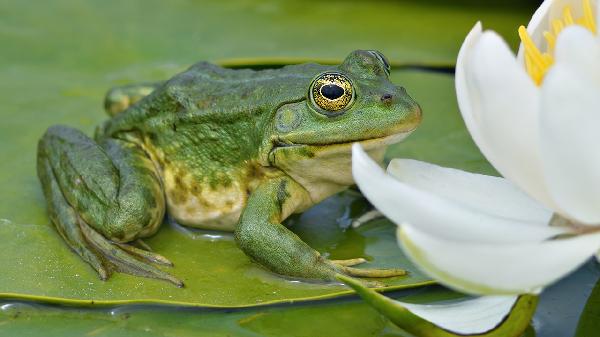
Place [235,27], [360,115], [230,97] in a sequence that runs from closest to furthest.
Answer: [360,115], [230,97], [235,27]

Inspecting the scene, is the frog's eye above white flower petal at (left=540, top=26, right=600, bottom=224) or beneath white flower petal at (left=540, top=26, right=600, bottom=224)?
beneath

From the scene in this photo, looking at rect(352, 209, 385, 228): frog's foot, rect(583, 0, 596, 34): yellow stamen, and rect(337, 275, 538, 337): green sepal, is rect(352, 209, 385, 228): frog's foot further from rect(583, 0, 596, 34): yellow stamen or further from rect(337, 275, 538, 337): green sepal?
rect(583, 0, 596, 34): yellow stamen

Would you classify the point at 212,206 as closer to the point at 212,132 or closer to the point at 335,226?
the point at 212,132

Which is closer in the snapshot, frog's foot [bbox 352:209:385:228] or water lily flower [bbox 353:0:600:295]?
water lily flower [bbox 353:0:600:295]

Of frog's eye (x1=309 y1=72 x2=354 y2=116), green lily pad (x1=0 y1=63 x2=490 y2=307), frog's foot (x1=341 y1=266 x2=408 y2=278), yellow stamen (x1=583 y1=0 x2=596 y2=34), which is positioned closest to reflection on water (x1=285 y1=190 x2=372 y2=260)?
green lily pad (x1=0 y1=63 x2=490 y2=307)

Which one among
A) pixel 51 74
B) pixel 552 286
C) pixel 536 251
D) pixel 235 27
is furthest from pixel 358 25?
pixel 536 251

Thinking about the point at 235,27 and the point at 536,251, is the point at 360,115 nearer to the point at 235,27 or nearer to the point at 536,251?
the point at 536,251
